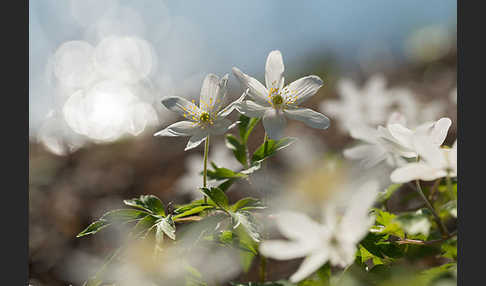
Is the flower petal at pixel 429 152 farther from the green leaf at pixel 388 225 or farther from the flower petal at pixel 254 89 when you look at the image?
the flower petal at pixel 254 89

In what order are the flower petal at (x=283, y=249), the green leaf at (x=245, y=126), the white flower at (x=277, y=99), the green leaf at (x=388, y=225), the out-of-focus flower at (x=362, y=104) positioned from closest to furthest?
the flower petal at (x=283, y=249), the green leaf at (x=388, y=225), the white flower at (x=277, y=99), the green leaf at (x=245, y=126), the out-of-focus flower at (x=362, y=104)

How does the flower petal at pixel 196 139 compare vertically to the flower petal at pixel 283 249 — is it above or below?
above

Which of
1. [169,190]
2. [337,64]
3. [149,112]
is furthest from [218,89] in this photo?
[337,64]

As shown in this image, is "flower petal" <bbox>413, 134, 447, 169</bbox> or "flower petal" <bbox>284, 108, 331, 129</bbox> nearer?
"flower petal" <bbox>413, 134, 447, 169</bbox>

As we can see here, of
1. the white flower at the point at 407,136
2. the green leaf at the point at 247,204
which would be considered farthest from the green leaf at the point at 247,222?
the white flower at the point at 407,136

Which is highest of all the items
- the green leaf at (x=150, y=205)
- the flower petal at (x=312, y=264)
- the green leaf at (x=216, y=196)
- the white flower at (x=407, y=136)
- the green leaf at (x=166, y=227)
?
the white flower at (x=407, y=136)

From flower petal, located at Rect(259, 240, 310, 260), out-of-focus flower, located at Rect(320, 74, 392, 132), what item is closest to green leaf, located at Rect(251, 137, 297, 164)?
flower petal, located at Rect(259, 240, 310, 260)

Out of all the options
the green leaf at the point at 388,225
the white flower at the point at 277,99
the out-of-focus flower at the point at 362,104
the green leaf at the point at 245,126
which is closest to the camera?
the green leaf at the point at 388,225

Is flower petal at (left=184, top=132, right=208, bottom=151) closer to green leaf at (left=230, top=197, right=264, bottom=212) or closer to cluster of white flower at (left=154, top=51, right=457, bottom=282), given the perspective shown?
cluster of white flower at (left=154, top=51, right=457, bottom=282)
